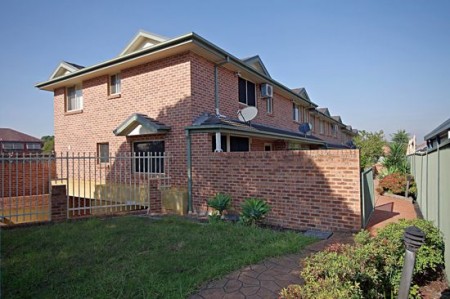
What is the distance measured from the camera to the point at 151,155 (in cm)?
997

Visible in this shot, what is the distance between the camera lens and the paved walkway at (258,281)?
311 cm

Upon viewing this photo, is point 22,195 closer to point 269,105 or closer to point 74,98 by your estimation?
point 74,98

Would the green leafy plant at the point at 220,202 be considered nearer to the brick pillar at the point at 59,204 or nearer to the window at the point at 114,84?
the brick pillar at the point at 59,204

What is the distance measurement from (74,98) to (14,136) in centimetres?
4312

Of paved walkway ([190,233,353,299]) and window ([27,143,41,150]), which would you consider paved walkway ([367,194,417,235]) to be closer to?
paved walkway ([190,233,353,299])

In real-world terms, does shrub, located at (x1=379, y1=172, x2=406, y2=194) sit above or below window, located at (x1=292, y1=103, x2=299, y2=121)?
below

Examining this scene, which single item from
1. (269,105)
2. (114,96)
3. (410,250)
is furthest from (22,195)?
(410,250)

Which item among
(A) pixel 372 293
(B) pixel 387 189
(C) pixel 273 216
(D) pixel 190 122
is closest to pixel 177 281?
(A) pixel 372 293

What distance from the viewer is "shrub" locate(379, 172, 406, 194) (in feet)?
39.5

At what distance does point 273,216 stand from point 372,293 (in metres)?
4.01

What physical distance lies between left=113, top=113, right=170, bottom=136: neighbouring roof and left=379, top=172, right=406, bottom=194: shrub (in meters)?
10.6

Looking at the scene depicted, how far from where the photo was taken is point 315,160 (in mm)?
A: 6398

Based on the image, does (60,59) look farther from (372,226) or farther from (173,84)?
(372,226)

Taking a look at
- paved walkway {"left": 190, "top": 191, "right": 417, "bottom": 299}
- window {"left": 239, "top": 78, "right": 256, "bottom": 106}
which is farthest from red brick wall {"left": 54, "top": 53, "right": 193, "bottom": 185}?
paved walkway {"left": 190, "top": 191, "right": 417, "bottom": 299}
